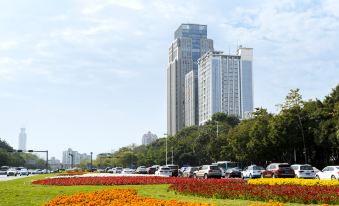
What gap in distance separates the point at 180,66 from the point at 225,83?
28688mm

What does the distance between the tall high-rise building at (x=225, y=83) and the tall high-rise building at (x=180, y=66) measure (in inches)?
306

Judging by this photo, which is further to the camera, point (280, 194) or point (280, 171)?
point (280, 171)

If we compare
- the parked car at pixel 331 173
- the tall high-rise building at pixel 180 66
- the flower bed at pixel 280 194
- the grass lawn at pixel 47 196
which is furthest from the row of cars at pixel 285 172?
the tall high-rise building at pixel 180 66

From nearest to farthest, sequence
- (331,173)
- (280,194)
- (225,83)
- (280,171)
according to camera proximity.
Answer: (280,194), (331,173), (280,171), (225,83)

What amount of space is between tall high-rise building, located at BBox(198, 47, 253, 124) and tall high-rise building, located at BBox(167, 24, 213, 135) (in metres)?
7.78

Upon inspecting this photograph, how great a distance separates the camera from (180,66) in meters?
154

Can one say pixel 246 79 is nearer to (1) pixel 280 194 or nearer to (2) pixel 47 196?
(2) pixel 47 196

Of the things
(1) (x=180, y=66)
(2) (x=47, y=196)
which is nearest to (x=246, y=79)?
(1) (x=180, y=66)

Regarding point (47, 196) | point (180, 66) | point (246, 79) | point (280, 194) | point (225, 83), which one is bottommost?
point (47, 196)

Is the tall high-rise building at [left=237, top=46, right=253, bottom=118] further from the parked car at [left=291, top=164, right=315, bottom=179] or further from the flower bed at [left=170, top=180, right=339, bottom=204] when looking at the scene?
the flower bed at [left=170, top=180, right=339, bottom=204]

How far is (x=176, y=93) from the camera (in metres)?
151

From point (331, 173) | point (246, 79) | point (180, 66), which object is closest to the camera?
point (331, 173)

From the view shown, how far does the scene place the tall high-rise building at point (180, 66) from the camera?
15125cm

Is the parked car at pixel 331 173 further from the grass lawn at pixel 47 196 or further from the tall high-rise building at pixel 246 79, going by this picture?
the tall high-rise building at pixel 246 79
